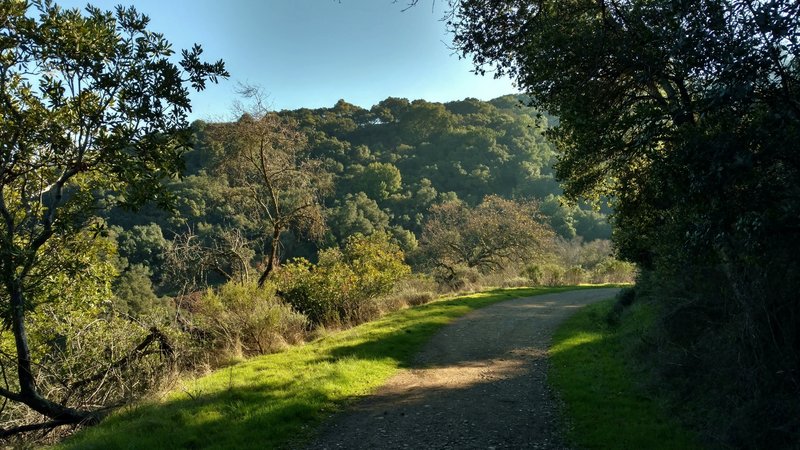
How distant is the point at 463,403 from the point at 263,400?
3.48 m

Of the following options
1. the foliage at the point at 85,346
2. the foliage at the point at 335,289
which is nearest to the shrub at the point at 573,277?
the foliage at the point at 335,289

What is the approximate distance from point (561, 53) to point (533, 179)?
215 ft

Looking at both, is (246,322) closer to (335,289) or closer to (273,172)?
(335,289)

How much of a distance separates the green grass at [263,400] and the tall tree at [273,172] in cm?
900

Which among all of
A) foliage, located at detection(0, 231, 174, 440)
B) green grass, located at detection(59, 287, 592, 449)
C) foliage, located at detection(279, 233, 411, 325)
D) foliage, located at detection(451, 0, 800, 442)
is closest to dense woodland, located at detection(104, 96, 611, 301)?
foliage, located at detection(279, 233, 411, 325)

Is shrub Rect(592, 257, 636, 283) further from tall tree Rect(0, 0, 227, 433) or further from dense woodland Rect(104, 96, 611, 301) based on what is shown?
tall tree Rect(0, 0, 227, 433)

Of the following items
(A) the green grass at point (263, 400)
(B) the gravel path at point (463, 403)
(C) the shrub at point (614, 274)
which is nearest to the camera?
(A) the green grass at point (263, 400)

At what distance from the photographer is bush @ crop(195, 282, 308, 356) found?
1305 cm

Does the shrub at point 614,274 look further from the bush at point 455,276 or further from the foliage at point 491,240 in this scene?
the bush at point 455,276

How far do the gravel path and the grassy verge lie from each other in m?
0.38

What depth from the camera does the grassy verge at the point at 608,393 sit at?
6.21m

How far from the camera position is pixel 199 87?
22.6 feet

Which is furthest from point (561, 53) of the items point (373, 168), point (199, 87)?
point (373, 168)

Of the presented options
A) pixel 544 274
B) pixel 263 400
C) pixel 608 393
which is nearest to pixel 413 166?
pixel 544 274
